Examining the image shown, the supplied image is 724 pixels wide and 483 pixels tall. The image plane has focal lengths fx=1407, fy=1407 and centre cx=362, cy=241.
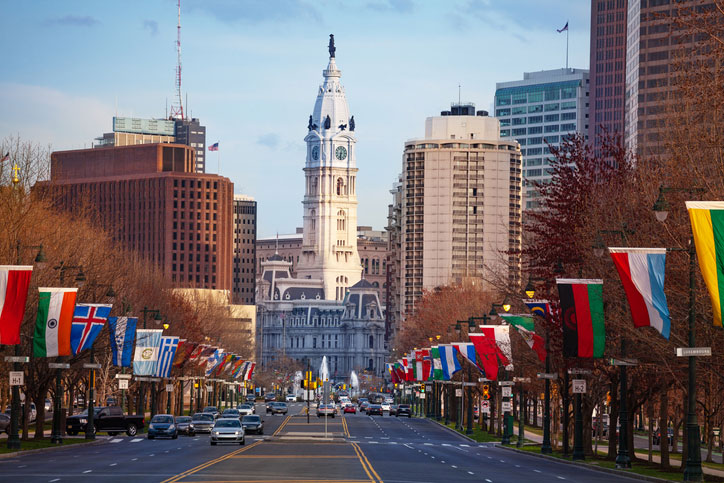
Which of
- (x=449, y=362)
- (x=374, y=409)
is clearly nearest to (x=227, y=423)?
(x=449, y=362)

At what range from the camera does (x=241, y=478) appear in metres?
Result: 42.3

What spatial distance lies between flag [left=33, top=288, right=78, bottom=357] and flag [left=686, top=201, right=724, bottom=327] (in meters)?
29.4

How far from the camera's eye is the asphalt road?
43384mm

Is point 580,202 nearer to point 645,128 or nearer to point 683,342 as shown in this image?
point 683,342

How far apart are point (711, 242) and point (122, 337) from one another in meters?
43.3

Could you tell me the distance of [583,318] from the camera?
51.2 metres

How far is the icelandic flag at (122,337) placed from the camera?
73375 millimetres

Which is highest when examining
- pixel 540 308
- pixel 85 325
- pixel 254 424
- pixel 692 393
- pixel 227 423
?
pixel 540 308

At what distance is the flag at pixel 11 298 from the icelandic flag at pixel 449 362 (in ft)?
149

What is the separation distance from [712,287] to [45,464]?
2551cm

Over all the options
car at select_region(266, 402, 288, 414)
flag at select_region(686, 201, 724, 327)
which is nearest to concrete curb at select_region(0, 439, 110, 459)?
flag at select_region(686, 201, 724, 327)

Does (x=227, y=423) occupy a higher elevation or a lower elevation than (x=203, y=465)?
lower

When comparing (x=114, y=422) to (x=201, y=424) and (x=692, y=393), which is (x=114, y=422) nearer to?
(x=201, y=424)

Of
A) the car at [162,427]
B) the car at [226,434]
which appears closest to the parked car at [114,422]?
the car at [162,427]
